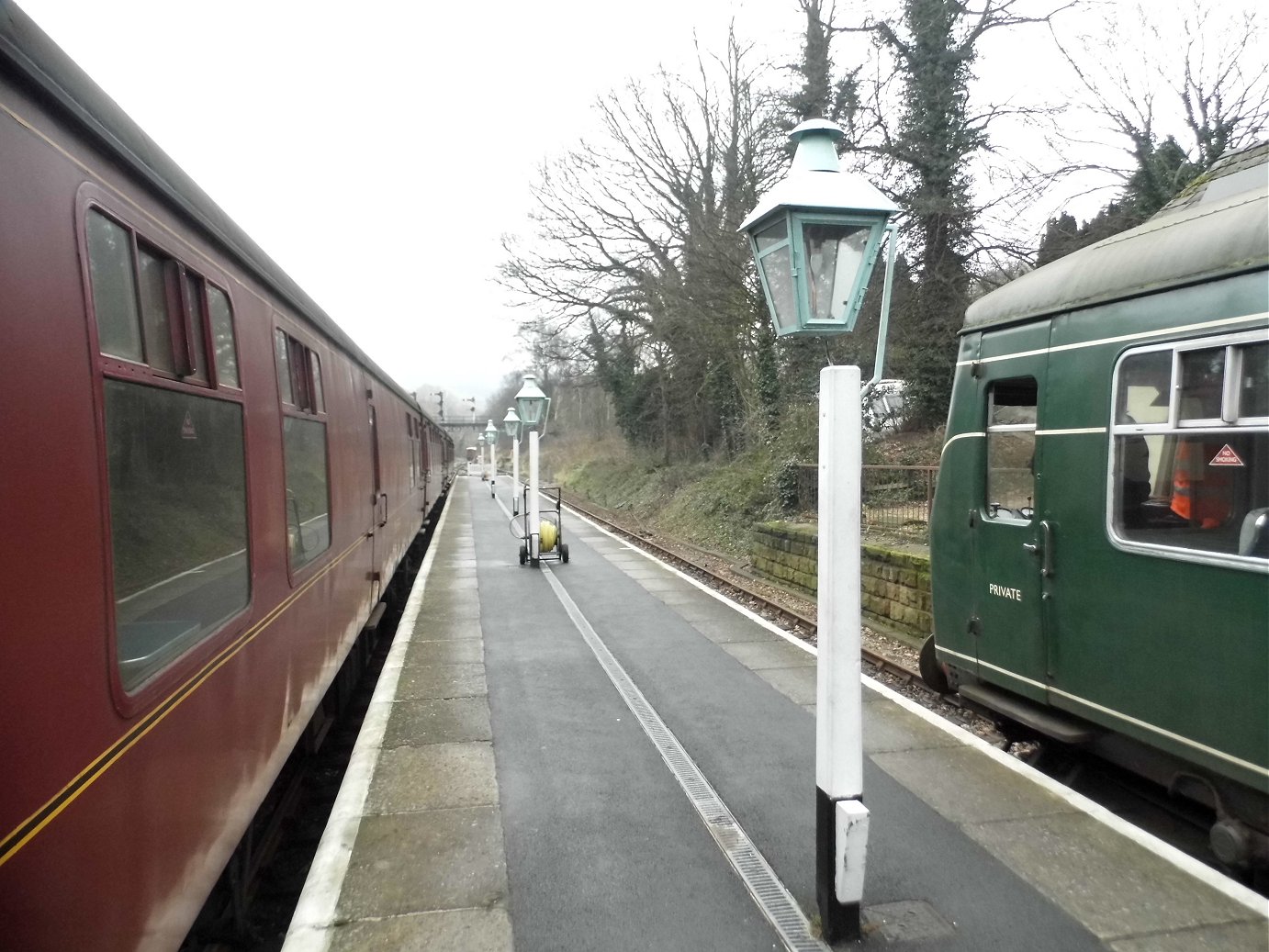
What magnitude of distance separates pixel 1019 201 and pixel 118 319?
15418 millimetres

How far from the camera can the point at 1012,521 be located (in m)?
4.93

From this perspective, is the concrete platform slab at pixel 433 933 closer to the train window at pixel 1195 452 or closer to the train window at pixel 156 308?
the train window at pixel 156 308

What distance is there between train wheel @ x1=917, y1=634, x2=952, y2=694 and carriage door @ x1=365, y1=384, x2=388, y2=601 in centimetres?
485

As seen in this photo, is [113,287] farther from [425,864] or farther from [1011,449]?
[1011,449]

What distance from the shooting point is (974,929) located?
3223mm

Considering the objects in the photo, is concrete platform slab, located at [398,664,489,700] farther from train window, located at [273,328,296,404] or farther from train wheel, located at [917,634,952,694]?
train wheel, located at [917,634,952,694]

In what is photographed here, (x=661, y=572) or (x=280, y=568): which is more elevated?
(x=280, y=568)

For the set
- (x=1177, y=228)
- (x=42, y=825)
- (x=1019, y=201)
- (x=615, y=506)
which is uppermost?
(x=1019, y=201)

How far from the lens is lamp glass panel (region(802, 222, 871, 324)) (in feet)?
10.2

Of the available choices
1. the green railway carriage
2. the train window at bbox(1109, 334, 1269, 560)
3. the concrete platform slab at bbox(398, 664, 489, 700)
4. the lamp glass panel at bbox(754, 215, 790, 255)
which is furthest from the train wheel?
the lamp glass panel at bbox(754, 215, 790, 255)

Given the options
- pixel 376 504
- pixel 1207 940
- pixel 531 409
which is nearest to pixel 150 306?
pixel 1207 940

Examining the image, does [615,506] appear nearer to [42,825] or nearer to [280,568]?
[280,568]

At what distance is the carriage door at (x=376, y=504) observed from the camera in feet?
26.6

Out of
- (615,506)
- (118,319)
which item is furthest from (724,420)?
(118,319)
